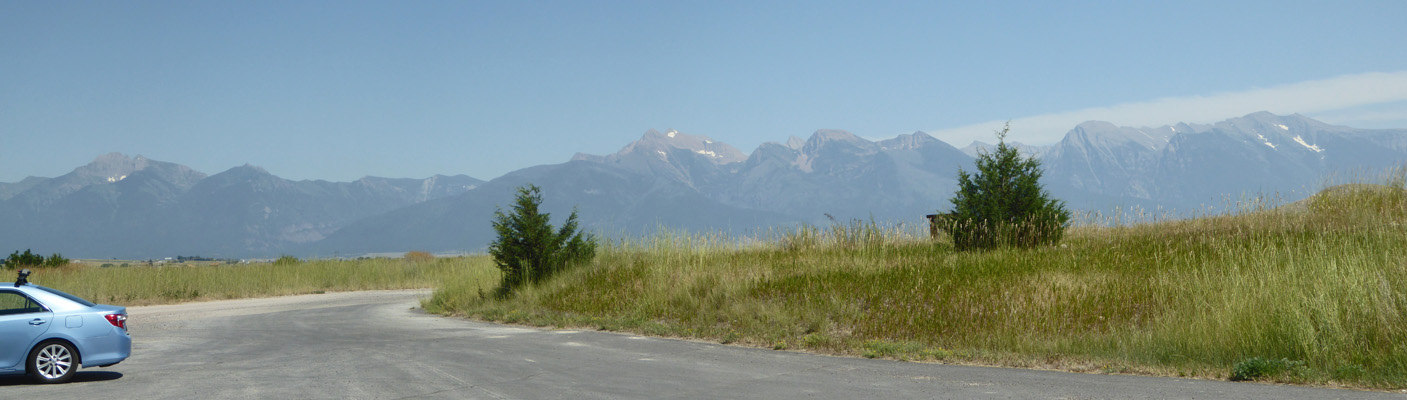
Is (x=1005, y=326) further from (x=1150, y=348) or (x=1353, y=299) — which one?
(x=1353, y=299)

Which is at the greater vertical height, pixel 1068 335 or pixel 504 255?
pixel 504 255

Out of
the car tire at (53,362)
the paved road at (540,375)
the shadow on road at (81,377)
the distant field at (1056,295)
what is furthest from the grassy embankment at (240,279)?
the car tire at (53,362)

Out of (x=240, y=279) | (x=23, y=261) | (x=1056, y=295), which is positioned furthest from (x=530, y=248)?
(x=23, y=261)

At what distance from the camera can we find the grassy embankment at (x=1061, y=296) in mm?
11753

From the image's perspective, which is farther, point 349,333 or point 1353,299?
point 349,333

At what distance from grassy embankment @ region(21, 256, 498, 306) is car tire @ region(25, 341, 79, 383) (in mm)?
15725

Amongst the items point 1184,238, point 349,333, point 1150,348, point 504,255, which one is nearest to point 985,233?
point 1184,238

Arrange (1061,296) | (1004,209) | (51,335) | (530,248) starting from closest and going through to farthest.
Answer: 1. (51,335)
2. (1061,296)
3. (1004,209)
4. (530,248)

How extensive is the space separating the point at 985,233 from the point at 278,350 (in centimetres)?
1637

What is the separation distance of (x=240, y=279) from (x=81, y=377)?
31.5m

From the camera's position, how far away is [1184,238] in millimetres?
21453

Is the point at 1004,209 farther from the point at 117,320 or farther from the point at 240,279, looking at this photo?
the point at 240,279

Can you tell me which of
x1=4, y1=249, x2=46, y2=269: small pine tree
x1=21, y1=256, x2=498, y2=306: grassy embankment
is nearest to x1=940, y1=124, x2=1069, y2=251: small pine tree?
x1=21, y1=256, x2=498, y2=306: grassy embankment

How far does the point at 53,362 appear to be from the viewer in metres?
11.4
